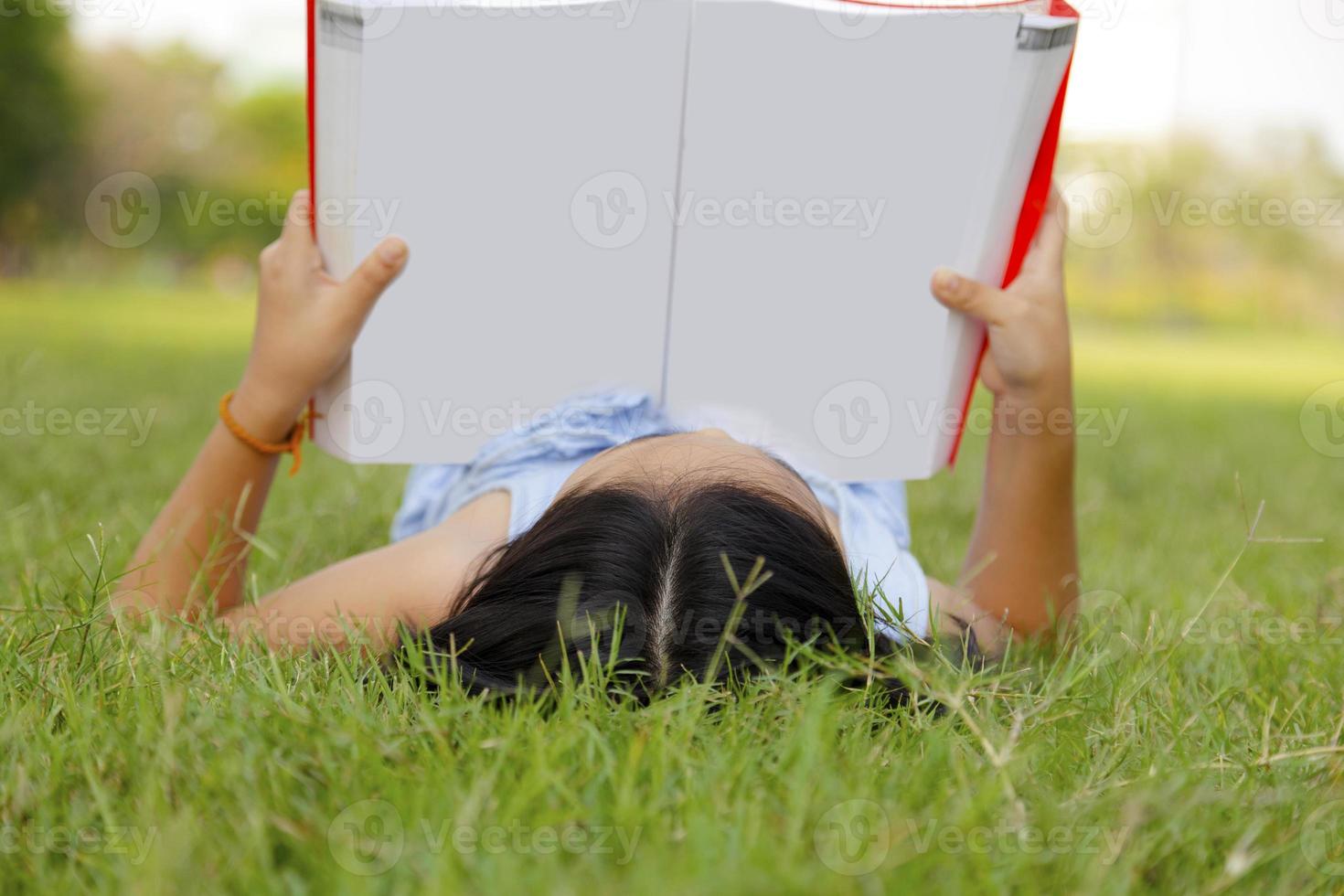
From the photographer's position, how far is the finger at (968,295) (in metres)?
1.32

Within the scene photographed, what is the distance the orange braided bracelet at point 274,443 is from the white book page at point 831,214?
47cm

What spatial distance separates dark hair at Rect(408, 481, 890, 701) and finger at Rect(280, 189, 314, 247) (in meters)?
0.51

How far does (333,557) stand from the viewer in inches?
69.9

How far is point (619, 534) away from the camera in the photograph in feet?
3.40

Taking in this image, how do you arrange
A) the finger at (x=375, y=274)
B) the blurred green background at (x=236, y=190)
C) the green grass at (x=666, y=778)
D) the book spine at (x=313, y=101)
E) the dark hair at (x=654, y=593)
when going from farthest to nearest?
the blurred green background at (x=236, y=190), the finger at (x=375, y=274), the book spine at (x=313, y=101), the dark hair at (x=654, y=593), the green grass at (x=666, y=778)

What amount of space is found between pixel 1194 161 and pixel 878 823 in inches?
1213

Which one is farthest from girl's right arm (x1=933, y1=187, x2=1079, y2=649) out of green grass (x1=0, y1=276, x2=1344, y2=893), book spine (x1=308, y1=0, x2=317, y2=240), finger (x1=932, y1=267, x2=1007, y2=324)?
book spine (x1=308, y1=0, x2=317, y2=240)

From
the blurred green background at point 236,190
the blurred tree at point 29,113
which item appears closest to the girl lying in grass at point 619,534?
the blurred tree at point 29,113

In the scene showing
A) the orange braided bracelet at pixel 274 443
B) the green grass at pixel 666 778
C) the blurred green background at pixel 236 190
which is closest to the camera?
the green grass at pixel 666 778

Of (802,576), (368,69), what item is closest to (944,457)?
(802,576)

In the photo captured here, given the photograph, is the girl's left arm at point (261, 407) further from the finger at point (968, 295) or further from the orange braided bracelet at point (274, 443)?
the finger at point (968, 295)

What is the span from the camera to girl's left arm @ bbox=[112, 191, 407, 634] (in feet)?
4.28

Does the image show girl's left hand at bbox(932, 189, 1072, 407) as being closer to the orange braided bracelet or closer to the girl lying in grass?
the girl lying in grass

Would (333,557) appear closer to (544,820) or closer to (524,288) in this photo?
(524,288)
